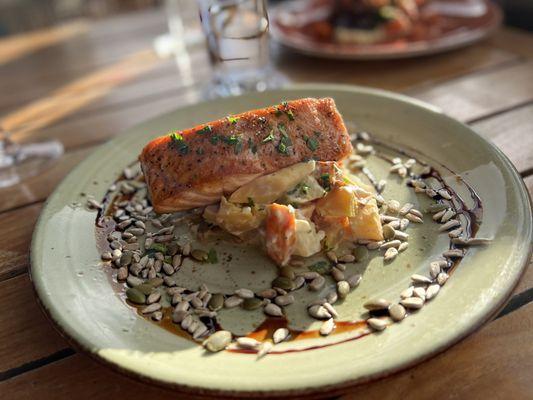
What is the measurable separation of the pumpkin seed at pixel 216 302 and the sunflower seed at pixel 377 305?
320mm

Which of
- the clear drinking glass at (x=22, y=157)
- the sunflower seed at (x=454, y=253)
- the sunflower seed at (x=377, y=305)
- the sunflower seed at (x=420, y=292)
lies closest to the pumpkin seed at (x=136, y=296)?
the sunflower seed at (x=377, y=305)

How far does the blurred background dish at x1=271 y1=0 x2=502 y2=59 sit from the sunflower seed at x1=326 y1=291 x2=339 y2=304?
1.51 meters

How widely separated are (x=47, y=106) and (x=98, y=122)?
15.3 inches

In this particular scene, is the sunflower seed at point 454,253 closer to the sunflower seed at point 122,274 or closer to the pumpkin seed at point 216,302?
the pumpkin seed at point 216,302

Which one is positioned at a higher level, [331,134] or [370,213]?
[331,134]

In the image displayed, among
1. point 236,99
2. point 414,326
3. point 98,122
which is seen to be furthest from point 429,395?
point 98,122

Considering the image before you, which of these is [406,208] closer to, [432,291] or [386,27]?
[432,291]

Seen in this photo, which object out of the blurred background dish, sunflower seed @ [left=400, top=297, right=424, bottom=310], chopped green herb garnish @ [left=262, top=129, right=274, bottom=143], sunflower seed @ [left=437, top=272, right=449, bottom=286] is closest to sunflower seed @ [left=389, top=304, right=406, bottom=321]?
sunflower seed @ [left=400, top=297, right=424, bottom=310]

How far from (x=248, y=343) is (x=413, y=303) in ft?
1.16

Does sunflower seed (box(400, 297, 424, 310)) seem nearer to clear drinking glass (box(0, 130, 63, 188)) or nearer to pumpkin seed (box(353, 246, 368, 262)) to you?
pumpkin seed (box(353, 246, 368, 262))

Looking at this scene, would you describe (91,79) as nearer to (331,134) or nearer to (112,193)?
(112,193)

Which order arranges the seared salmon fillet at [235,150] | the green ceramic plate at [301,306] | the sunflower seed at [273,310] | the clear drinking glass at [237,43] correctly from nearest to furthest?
the green ceramic plate at [301,306]
the sunflower seed at [273,310]
the seared salmon fillet at [235,150]
the clear drinking glass at [237,43]

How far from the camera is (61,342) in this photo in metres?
1.22

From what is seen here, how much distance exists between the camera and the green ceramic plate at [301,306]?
3.15ft
